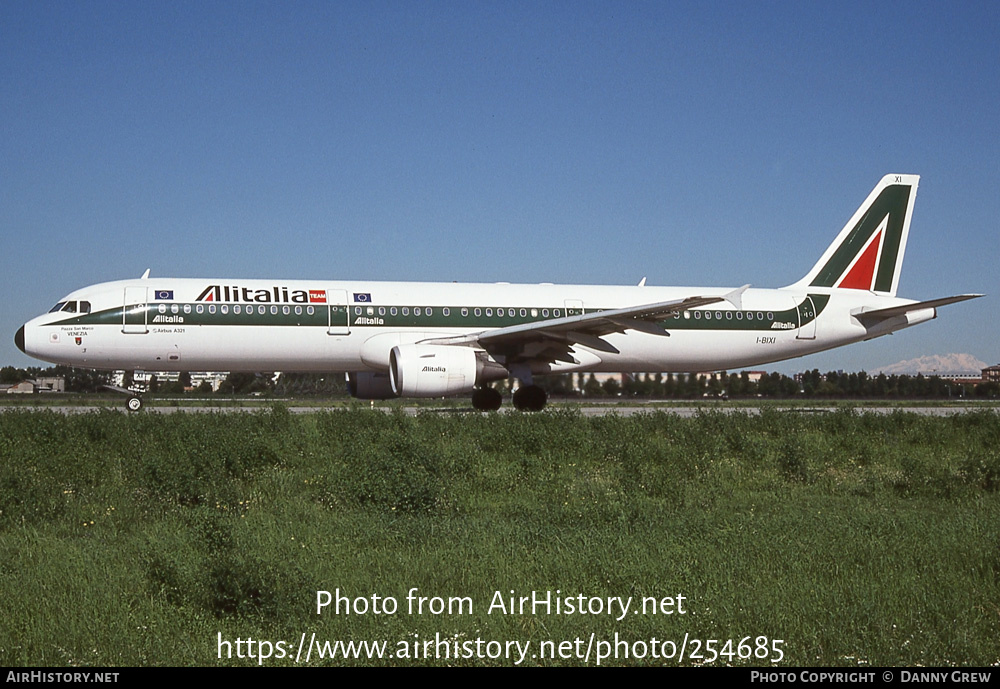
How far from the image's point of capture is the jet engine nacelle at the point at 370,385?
2380 centimetres

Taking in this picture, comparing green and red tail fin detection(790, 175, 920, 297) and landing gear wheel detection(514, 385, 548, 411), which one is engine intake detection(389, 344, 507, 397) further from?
green and red tail fin detection(790, 175, 920, 297)

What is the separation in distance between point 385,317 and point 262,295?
10.1 ft

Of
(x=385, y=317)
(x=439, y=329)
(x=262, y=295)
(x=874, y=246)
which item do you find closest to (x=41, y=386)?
(x=262, y=295)

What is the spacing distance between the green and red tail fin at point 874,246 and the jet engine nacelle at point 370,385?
43.1 feet

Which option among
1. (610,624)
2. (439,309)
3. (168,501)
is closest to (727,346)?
(439,309)

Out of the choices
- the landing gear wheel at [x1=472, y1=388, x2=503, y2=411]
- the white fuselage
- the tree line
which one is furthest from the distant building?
the landing gear wheel at [x1=472, y1=388, x2=503, y2=411]

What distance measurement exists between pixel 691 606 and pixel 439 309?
57.4ft

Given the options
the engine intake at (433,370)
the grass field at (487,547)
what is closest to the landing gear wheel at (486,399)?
the engine intake at (433,370)

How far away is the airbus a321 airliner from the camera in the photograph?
2078 cm

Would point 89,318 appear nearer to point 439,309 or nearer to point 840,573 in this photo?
point 439,309

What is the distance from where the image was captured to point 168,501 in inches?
360

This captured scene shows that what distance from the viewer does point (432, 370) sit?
19.9 metres

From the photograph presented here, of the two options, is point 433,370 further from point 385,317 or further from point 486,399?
A: point 486,399

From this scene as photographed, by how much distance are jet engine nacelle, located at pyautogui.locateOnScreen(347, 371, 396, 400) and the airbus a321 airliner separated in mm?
34
